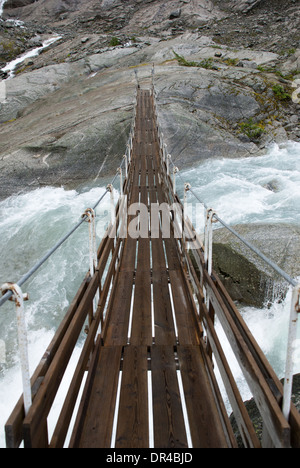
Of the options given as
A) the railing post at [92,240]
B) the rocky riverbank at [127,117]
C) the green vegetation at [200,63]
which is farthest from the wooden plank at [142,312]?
the green vegetation at [200,63]

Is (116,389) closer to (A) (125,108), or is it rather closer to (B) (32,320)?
(B) (32,320)

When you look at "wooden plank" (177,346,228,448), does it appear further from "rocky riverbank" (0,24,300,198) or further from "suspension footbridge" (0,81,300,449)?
"rocky riverbank" (0,24,300,198)

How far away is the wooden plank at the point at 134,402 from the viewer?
2352 millimetres

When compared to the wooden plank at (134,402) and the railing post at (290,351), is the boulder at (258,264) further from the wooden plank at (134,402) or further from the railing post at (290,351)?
the railing post at (290,351)

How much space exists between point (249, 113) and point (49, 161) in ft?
36.1

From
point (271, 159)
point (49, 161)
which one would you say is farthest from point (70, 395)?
point (271, 159)

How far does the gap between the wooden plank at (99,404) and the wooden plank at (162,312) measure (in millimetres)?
543

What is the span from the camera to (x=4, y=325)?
22.5 ft

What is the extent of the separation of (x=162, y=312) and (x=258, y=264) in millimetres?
2931

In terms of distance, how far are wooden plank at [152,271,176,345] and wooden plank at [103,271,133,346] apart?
361mm

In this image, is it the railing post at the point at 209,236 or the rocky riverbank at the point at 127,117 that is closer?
the railing post at the point at 209,236

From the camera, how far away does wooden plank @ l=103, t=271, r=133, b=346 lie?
3.56 m

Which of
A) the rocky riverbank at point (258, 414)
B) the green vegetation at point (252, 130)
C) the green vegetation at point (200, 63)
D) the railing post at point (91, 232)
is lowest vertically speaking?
the rocky riverbank at point (258, 414)

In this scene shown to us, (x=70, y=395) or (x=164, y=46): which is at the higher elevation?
(x=164, y=46)
